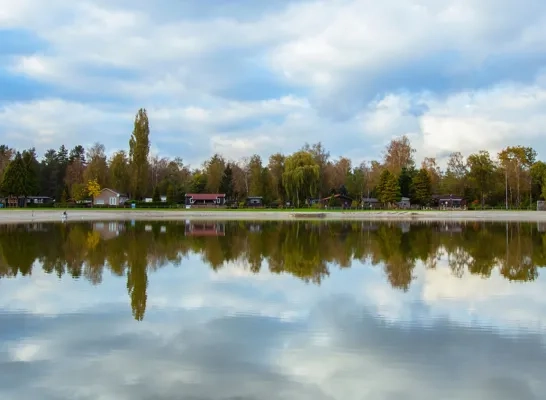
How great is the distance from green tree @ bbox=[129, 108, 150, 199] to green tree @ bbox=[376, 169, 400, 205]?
3614 centimetres

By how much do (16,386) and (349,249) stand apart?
17.8 metres

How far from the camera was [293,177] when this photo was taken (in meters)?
73.6

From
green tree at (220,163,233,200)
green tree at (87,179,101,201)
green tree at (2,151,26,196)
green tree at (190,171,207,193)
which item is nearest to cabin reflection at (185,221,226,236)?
green tree at (87,179,101,201)

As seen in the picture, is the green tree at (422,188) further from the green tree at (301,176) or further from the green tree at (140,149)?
the green tree at (140,149)

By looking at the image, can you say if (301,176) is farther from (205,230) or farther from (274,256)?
(274,256)

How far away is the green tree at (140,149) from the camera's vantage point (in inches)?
2945

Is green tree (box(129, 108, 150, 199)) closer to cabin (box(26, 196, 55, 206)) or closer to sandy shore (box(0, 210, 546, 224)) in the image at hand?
sandy shore (box(0, 210, 546, 224))

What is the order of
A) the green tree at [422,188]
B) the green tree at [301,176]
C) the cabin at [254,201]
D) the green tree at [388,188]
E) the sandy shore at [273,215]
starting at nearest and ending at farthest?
the sandy shore at [273,215] < the green tree at [301,176] < the green tree at [388,188] < the green tree at [422,188] < the cabin at [254,201]

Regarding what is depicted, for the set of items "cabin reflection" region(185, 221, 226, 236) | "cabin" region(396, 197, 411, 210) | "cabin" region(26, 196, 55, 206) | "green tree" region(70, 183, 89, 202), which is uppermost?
"green tree" region(70, 183, 89, 202)

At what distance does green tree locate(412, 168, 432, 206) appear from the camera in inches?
3263

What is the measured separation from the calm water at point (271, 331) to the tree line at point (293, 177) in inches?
2316

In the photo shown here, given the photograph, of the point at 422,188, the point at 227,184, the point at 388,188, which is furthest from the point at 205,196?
the point at 422,188

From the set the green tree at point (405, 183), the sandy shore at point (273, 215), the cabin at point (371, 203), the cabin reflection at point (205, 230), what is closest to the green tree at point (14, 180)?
the sandy shore at point (273, 215)

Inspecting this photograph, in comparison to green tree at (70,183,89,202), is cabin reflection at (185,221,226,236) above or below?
below
